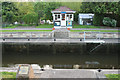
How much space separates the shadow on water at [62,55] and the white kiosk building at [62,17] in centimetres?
594

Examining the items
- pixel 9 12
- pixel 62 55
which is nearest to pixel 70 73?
pixel 62 55

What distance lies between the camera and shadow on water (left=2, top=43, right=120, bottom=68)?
23.1 ft

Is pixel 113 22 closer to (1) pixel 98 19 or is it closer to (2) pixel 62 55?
(1) pixel 98 19

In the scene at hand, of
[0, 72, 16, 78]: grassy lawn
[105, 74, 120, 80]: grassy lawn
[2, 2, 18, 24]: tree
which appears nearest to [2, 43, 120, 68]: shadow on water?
[105, 74, 120, 80]: grassy lawn

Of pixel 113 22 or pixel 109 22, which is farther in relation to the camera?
pixel 109 22

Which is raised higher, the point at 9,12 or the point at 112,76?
the point at 9,12

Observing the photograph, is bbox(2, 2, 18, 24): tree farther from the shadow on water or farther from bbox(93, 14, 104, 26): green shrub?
bbox(93, 14, 104, 26): green shrub

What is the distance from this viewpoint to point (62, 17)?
15570mm

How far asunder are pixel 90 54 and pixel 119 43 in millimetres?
3050

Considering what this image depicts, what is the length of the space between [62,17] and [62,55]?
791 centimetres

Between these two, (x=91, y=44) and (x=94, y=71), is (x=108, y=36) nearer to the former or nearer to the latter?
(x=91, y=44)

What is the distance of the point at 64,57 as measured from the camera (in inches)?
312

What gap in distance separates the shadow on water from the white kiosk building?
594cm

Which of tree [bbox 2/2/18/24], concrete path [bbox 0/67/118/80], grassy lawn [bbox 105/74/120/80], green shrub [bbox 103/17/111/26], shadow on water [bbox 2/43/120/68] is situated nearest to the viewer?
grassy lawn [bbox 105/74/120/80]
